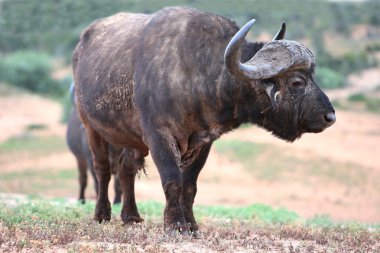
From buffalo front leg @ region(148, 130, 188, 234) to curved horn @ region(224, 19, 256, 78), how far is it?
997 millimetres

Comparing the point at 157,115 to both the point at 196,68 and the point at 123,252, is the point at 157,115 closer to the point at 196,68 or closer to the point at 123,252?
the point at 196,68

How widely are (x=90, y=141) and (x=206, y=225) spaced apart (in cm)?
182

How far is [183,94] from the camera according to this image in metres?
7.98

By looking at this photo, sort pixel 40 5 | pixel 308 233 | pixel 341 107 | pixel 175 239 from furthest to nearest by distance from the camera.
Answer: pixel 40 5
pixel 341 107
pixel 308 233
pixel 175 239

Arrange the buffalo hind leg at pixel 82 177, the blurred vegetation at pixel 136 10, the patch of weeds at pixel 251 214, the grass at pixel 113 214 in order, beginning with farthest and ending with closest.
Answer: the blurred vegetation at pixel 136 10
the buffalo hind leg at pixel 82 177
the patch of weeds at pixel 251 214
the grass at pixel 113 214

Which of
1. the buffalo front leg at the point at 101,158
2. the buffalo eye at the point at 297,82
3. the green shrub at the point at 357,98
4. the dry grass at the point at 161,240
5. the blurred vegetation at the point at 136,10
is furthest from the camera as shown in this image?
the blurred vegetation at the point at 136,10

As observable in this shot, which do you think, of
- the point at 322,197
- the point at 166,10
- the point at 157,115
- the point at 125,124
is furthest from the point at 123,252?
the point at 322,197

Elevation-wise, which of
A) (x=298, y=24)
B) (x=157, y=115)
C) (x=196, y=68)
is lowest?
(x=157, y=115)

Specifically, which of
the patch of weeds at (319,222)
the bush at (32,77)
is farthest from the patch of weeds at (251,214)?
the bush at (32,77)

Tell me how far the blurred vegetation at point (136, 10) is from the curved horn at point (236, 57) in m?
49.3

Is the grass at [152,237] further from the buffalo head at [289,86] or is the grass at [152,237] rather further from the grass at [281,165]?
the grass at [281,165]

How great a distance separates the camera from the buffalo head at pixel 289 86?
7.61 m

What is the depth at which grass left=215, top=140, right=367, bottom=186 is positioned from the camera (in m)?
26.0

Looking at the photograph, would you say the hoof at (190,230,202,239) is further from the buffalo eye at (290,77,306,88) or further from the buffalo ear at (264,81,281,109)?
the buffalo eye at (290,77,306,88)
